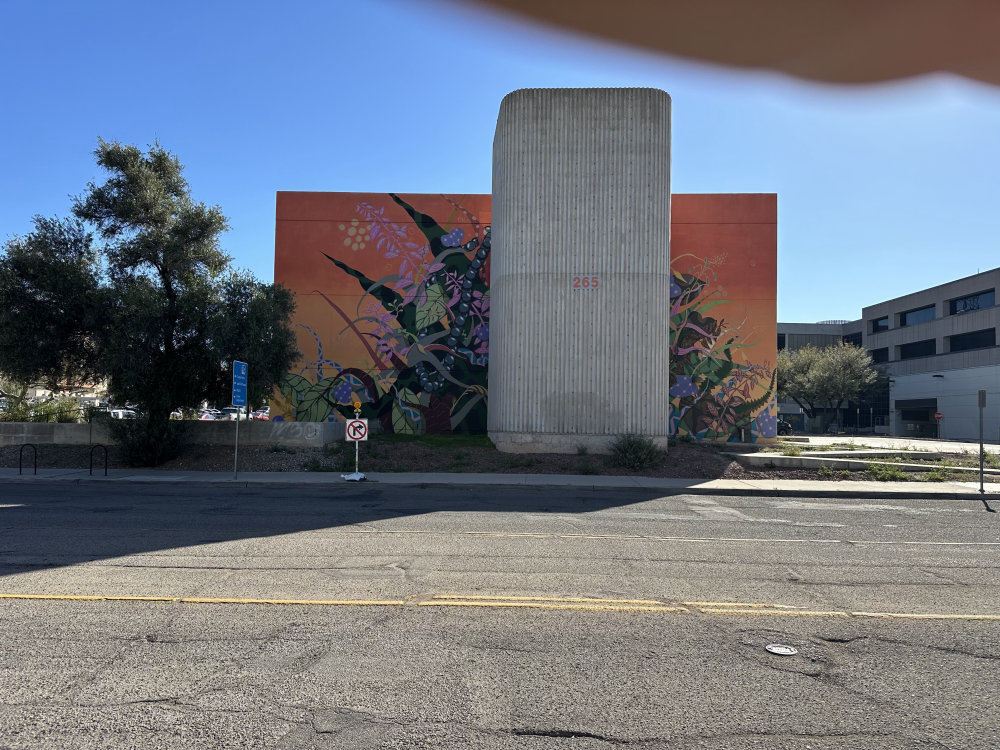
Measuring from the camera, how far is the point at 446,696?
161 inches

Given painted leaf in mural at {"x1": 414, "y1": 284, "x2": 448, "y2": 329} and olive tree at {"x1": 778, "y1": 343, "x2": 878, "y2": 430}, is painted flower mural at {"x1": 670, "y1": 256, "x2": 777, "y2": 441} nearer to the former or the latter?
painted leaf in mural at {"x1": 414, "y1": 284, "x2": 448, "y2": 329}

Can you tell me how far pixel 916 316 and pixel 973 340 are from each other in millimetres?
7567

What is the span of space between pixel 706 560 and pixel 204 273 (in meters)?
18.6

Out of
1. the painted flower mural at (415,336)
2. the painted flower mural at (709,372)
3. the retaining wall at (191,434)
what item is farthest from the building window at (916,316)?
the retaining wall at (191,434)

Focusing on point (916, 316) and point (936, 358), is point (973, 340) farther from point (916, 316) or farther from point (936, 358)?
point (916, 316)

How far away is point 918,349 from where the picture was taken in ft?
200

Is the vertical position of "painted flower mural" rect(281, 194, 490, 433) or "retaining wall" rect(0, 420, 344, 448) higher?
"painted flower mural" rect(281, 194, 490, 433)

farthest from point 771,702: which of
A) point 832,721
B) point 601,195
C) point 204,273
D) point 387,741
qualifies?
point 204,273

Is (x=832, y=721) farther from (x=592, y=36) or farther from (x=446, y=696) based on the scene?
(x=592, y=36)

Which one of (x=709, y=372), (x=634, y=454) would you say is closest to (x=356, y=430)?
(x=634, y=454)

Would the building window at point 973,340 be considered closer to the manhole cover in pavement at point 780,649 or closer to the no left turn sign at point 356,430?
the no left turn sign at point 356,430

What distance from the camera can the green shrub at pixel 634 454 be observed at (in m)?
19.9

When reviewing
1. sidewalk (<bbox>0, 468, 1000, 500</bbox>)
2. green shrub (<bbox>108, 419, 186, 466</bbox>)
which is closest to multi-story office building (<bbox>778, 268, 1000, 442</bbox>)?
sidewalk (<bbox>0, 468, 1000, 500</bbox>)

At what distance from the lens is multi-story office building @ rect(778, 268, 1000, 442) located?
171ft
